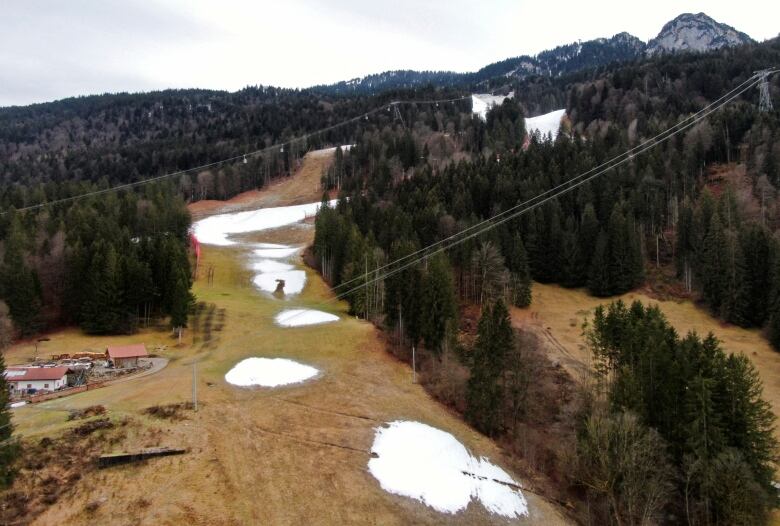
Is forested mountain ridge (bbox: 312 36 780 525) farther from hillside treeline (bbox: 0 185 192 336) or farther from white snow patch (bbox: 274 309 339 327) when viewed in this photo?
hillside treeline (bbox: 0 185 192 336)

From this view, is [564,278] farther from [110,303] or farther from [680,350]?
[110,303]

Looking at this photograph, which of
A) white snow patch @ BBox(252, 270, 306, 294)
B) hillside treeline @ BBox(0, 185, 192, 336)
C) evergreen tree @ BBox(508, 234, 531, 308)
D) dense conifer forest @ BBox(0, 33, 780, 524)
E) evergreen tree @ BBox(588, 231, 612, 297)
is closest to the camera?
dense conifer forest @ BBox(0, 33, 780, 524)

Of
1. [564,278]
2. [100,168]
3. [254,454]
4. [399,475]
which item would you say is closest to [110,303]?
[254,454]

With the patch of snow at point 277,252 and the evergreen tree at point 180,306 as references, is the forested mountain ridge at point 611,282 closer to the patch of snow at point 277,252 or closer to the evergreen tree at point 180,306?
the patch of snow at point 277,252

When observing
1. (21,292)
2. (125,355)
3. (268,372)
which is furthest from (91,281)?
(268,372)

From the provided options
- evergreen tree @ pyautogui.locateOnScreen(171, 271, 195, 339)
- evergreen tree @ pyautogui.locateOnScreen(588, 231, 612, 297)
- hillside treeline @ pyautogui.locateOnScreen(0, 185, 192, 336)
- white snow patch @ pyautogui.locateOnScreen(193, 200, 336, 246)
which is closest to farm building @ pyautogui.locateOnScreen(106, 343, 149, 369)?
evergreen tree @ pyautogui.locateOnScreen(171, 271, 195, 339)

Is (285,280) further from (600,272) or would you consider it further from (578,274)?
(600,272)
